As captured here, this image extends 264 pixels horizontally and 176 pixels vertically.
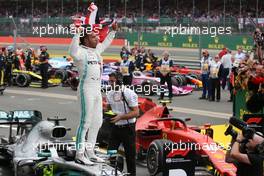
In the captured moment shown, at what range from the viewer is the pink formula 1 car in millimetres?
19166

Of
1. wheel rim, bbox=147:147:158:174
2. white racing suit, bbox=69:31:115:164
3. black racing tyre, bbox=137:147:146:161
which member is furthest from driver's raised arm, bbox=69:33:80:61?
black racing tyre, bbox=137:147:146:161

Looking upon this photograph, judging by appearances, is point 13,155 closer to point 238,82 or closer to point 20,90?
point 238,82

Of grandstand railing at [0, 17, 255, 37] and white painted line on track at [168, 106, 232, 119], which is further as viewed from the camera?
grandstand railing at [0, 17, 255, 37]

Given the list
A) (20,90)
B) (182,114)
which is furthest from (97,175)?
(20,90)

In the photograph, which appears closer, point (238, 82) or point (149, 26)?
point (238, 82)

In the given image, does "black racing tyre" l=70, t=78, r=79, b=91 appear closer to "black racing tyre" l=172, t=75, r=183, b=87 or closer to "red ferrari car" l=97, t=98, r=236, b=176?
"black racing tyre" l=172, t=75, r=183, b=87

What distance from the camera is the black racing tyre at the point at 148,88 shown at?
1917cm

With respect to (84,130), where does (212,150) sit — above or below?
→ below

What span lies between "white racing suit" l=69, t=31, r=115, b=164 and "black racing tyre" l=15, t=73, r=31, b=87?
16304 millimetres

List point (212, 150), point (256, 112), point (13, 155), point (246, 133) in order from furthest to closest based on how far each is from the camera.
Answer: point (256, 112) → point (212, 150) → point (13, 155) → point (246, 133)

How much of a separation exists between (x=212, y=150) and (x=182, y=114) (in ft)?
24.2

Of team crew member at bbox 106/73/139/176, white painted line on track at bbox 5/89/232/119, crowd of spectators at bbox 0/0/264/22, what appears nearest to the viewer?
team crew member at bbox 106/73/139/176

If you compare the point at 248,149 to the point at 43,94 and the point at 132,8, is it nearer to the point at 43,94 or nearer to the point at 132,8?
the point at 43,94

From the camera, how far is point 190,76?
2159 cm
